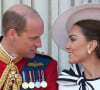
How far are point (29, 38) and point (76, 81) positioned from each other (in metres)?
0.41

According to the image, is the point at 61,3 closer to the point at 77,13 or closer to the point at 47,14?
the point at 47,14

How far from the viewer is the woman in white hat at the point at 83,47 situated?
1.87 meters

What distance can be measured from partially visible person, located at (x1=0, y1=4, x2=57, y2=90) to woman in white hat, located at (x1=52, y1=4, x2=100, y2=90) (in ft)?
0.58

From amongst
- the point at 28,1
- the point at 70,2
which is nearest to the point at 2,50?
the point at 28,1

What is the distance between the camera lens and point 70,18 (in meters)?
2.01

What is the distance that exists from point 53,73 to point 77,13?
48 cm

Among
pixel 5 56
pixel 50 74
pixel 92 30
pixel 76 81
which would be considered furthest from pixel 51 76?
pixel 92 30

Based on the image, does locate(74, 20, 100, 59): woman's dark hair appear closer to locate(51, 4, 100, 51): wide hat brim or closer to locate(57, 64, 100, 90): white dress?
locate(51, 4, 100, 51): wide hat brim

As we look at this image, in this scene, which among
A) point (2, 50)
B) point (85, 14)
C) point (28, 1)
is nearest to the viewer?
point (85, 14)

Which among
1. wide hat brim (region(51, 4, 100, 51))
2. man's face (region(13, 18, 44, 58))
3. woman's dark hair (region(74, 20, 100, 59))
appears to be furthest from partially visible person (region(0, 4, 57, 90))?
woman's dark hair (region(74, 20, 100, 59))

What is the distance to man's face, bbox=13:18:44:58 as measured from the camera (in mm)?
2031

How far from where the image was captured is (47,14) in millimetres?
2797

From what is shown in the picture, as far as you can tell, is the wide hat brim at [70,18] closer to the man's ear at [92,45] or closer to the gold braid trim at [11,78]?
the man's ear at [92,45]

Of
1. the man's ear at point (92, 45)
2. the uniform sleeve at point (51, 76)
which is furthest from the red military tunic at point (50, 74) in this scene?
the man's ear at point (92, 45)
